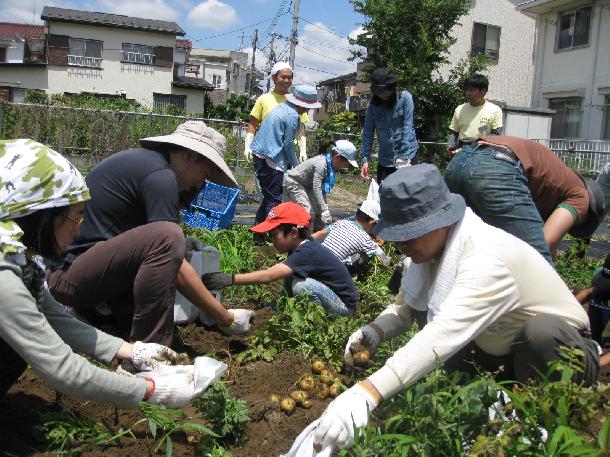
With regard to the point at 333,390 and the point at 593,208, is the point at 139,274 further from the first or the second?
the point at 593,208

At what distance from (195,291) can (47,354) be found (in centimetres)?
126

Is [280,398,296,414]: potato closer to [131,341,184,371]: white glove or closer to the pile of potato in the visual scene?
the pile of potato

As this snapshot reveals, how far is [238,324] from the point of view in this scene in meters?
3.46

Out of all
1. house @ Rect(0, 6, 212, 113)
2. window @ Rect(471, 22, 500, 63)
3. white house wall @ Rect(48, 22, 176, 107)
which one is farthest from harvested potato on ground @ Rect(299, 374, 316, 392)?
white house wall @ Rect(48, 22, 176, 107)

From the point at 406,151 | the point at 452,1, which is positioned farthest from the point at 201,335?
the point at 452,1

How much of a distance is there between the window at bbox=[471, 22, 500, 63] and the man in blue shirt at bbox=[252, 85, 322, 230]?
22039mm

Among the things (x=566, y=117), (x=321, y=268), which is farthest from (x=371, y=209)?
Answer: (x=566, y=117)

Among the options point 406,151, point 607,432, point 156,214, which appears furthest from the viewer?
point 406,151

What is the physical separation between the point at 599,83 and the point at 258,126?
57.5 feet

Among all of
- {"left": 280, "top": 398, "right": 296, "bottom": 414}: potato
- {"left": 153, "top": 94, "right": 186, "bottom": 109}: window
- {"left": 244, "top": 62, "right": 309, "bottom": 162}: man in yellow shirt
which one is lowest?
{"left": 280, "top": 398, "right": 296, "bottom": 414}: potato

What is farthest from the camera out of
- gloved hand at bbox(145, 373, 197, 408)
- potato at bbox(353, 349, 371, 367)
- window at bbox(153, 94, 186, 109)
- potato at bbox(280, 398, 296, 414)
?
window at bbox(153, 94, 186, 109)

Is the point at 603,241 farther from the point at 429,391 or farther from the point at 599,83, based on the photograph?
the point at 599,83

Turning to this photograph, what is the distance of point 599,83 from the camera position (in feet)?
68.2

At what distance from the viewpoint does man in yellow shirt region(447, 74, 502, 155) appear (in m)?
7.01
